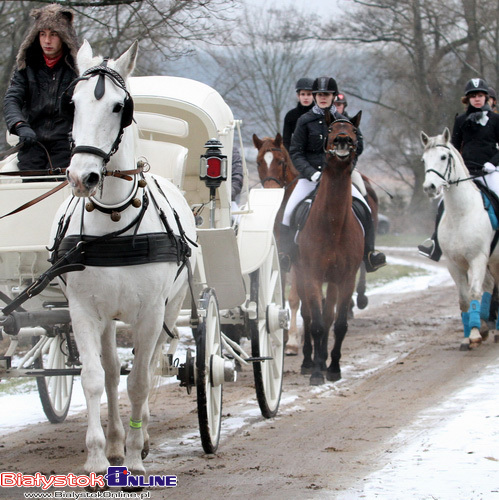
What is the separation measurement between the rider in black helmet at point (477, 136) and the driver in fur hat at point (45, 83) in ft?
23.8

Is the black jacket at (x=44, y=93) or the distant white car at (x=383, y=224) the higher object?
the black jacket at (x=44, y=93)

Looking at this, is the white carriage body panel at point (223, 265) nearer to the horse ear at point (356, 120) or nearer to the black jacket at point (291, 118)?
the horse ear at point (356, 120)

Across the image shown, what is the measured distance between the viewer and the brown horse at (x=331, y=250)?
951 centimetres

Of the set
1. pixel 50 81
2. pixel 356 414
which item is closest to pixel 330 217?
pixel 356 414

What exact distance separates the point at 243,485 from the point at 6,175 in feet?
8.57

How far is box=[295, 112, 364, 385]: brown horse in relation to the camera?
9.51m

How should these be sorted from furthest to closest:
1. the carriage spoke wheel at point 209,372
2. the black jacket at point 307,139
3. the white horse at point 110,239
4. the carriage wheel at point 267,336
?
1. the black jacket at point 307,139
2. the carriage wheel at point 267,336
3. the carriage spoke wheel at point 209,372
4. the white horse at point 110,239

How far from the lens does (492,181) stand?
1238 centimetres

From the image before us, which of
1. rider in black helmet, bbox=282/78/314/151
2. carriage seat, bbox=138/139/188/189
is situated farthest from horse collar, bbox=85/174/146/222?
rider in black helmet, bbox=282/78/314/151

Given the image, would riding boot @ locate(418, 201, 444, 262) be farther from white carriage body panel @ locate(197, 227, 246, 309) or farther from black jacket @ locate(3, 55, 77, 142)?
black jacket @ locate(3, 55, 77, 142)

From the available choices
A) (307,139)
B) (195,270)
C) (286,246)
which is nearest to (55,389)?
(195,270)

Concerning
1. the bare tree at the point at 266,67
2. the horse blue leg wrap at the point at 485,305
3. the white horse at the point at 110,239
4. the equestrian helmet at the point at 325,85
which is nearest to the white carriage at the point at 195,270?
the white horse at the point at 110,239

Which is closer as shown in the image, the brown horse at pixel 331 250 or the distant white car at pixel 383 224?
the brown horse at pixel 331 250

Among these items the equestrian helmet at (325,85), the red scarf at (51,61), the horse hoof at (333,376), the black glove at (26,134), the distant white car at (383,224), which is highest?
the equestrian helmet at (325,85)
